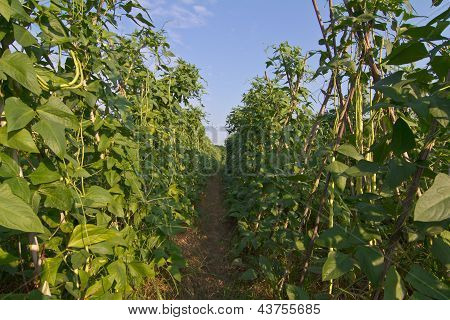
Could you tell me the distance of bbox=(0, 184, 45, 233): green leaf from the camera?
0.84 meters

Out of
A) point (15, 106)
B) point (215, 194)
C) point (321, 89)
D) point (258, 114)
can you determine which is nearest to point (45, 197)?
point (15, 106)

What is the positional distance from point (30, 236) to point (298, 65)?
2.81m

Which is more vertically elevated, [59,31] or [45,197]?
[59,31]

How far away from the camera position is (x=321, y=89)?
83.4 inches

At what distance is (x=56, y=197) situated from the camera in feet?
3.93

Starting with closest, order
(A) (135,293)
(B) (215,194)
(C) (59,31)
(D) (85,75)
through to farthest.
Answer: (C) (59,31) → (D) (85,75) → (A) (135,293) → (B) (215,194)

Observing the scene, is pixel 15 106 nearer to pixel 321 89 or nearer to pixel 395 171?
pixel 395 171

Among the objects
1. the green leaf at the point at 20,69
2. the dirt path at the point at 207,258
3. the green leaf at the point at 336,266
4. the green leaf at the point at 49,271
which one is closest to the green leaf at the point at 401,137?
the green leaf at the point at 336,266

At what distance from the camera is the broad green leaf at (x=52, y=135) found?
3.30ft

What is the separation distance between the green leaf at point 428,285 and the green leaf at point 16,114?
1.22 metres

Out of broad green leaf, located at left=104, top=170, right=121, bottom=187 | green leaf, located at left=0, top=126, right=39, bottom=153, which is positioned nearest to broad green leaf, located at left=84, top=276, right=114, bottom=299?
broad green leaf, located at left=104, top=170, right=121, bottom=187

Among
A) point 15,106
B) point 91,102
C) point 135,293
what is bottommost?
point 135,293
